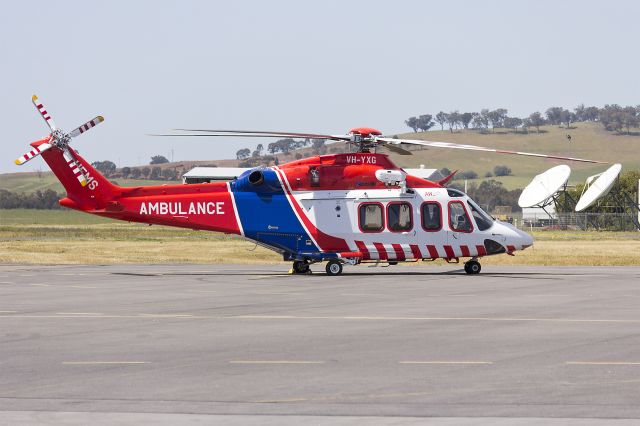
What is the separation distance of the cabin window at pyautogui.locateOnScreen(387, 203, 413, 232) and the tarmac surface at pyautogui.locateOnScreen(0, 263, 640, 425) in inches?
237

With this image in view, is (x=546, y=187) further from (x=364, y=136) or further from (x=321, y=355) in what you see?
(x=321, y=355)

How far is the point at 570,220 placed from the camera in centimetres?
11488

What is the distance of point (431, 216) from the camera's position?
37.1 m

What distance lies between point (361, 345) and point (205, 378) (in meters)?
3.96

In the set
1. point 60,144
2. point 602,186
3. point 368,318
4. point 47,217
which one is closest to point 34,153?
point 60,144

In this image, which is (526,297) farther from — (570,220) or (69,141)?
(570,220)

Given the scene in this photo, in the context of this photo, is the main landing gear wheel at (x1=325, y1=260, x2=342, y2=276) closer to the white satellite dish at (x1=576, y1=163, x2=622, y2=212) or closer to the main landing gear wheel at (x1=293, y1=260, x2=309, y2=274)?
the main landing gear wheel at (x1=293, y1=260, x2=309, y2=274)

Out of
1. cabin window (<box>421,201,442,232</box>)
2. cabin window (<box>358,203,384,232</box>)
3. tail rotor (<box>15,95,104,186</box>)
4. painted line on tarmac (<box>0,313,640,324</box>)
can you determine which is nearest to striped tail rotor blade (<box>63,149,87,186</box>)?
tail rotor (<box>15,95,104,186</box>)

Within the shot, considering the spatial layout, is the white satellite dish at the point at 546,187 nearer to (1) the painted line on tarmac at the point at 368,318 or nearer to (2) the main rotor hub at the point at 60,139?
(2) the main rotor hub at the point at 60,139

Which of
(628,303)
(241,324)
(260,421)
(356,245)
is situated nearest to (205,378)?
(260,421)

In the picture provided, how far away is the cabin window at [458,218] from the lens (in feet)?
122

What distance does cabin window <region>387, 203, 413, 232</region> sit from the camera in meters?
37.0

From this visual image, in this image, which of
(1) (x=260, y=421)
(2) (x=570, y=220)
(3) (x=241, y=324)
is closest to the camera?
(1) (x=260, y=421)

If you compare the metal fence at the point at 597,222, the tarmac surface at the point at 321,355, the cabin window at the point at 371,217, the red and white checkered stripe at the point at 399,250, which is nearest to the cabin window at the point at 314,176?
the cabin window at the point at 371,217
